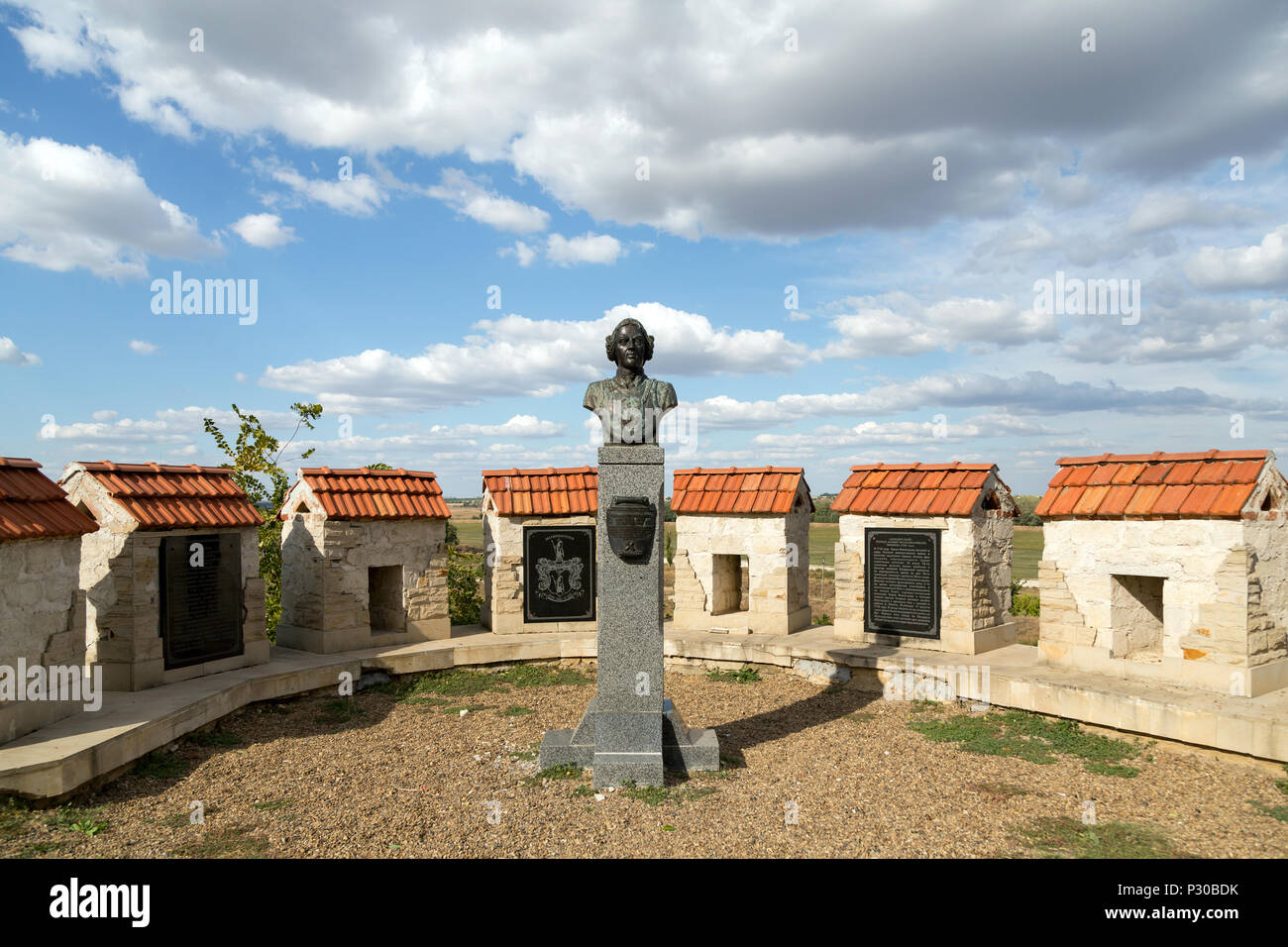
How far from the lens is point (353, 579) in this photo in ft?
38.9

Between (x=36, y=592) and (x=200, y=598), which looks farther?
(x=200, y=598)

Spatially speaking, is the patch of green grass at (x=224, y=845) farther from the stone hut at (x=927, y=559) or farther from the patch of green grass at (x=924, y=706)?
the stone hut at (x=927, y=559)

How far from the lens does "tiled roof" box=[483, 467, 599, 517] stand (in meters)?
12.9

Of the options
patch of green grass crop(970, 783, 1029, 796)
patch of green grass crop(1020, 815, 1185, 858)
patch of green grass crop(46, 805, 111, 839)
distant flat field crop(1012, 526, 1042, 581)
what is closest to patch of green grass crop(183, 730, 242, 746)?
patch of green grass crop(46, 805, 111, 839)

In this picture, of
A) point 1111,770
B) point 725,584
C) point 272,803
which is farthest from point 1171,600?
point 272,803

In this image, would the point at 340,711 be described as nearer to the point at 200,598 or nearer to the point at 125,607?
the point at 200,598

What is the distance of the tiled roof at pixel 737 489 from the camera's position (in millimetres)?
12656

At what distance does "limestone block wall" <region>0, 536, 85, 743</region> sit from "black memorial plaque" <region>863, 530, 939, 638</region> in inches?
406

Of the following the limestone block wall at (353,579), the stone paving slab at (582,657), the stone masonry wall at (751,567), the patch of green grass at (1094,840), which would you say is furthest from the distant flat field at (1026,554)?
the limestone block wall at (353,579)

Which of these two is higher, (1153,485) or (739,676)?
(1153,485)

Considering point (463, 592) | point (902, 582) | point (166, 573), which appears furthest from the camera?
point (463, 592)

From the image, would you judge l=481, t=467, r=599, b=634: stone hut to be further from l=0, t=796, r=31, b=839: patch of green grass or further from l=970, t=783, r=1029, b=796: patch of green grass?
l=0, t=796, r=31, b=839: patch of green grass

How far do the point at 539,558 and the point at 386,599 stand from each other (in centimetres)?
313

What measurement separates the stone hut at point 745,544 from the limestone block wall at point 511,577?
→ 182cm
